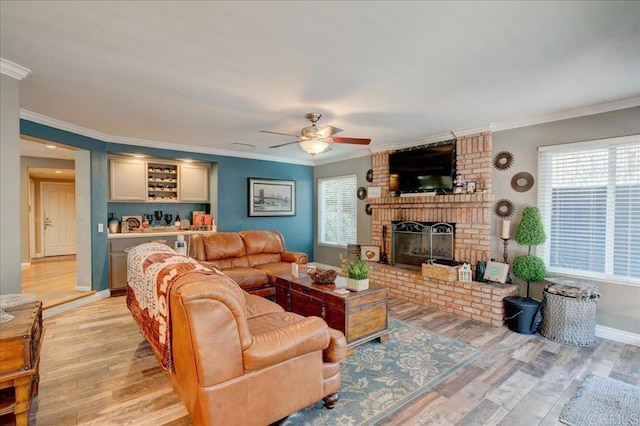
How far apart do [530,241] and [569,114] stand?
160cm

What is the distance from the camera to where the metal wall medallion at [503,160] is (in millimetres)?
4301

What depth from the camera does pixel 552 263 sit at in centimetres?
397

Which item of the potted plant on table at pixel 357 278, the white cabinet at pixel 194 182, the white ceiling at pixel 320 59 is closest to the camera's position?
the white ceiling at pixel 320 59

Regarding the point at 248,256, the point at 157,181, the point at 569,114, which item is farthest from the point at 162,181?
the point at 569,114

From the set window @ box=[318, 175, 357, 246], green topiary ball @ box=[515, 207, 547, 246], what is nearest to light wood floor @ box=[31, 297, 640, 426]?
green topiary ball @ box=[515, 207, 547, 246]

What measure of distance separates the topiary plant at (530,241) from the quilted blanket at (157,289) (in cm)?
368

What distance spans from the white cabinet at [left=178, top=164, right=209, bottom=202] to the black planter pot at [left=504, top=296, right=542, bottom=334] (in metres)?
5.62

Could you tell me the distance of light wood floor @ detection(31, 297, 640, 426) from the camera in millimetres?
2209

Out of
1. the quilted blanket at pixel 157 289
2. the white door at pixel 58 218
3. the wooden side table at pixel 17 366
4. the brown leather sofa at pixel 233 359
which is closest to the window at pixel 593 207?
the brown leather sofa at pixel 233 359

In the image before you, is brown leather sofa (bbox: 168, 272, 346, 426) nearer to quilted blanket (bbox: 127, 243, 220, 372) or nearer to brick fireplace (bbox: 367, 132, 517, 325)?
quilted blanket (bbox: 127, 243, 220, 372)

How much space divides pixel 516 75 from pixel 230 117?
10.4 feet

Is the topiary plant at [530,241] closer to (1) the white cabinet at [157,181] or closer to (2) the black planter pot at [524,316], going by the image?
(2) the black planter pot at [524,316]

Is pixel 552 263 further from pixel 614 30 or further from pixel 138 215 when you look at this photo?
pixel 138 215

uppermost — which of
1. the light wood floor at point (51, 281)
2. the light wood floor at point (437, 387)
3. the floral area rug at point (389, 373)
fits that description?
the light wood floor at point (51, 281)
